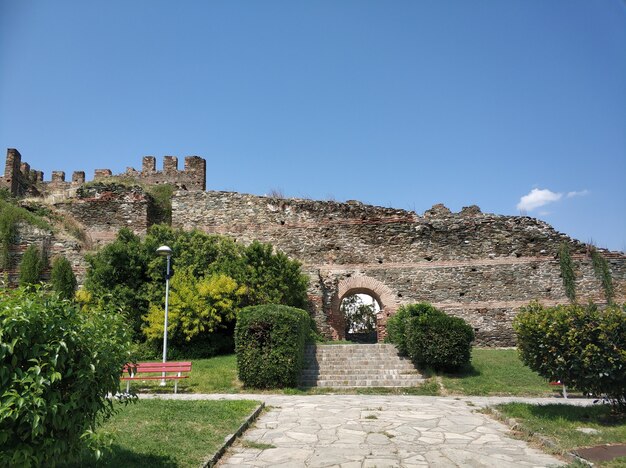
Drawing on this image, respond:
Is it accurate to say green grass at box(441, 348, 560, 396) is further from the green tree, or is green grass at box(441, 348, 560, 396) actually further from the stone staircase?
the green tree

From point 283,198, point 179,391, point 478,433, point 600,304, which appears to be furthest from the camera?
point 283,198

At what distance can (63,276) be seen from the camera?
59.1 feet

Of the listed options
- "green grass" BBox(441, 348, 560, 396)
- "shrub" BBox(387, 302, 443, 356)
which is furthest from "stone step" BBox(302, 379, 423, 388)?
"shrub" BBox(387, 302, 443, 356)

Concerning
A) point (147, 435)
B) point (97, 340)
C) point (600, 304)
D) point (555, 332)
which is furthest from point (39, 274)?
point (600, 304)

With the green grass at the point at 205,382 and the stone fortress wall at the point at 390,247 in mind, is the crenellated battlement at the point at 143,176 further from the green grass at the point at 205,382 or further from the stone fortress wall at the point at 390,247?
the green grass at the point at 205,382

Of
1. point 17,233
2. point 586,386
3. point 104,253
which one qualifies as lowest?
point 586,386

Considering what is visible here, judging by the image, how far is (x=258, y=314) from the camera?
39.1 feet

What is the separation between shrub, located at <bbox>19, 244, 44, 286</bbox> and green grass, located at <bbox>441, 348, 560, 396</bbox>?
49.2 feet

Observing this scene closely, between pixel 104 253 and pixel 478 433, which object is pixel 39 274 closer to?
pixel 104 253

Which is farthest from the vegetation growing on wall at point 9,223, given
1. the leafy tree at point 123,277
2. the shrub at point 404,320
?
the shrub at point 404,320

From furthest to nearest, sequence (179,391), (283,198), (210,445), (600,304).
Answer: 1. (283,198)
2. (600,304)
3. (179,391)
4. (210,445)

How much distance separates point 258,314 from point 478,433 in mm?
6062

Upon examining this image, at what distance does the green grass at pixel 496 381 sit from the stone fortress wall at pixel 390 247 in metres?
5.31

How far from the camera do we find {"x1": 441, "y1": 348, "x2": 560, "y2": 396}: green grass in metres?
11.5
